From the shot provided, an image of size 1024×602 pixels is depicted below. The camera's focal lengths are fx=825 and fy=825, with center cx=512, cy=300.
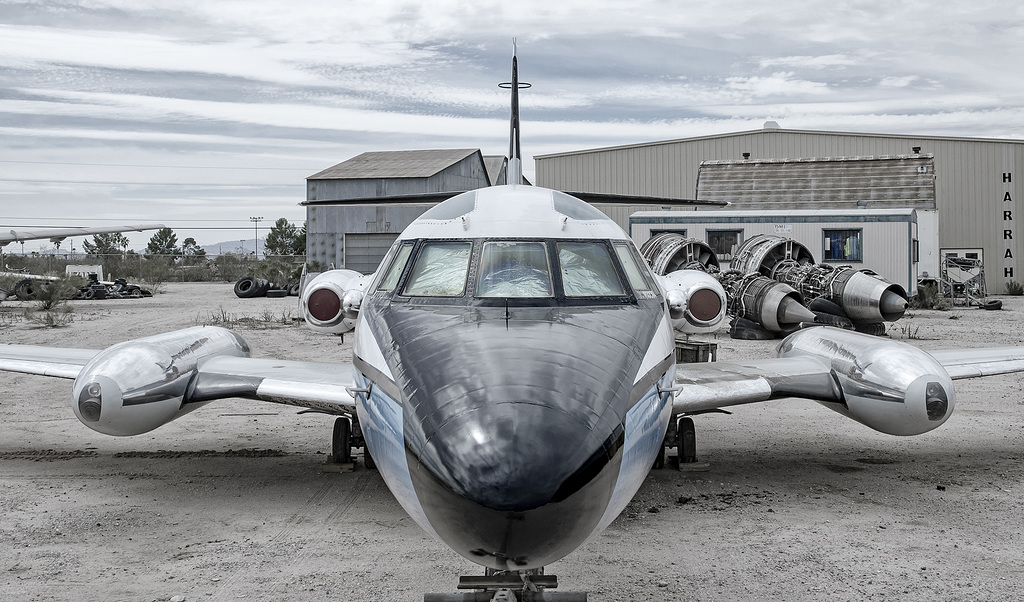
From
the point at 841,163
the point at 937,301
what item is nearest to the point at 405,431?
the point at 937,301

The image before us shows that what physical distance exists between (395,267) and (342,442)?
264 centimetres

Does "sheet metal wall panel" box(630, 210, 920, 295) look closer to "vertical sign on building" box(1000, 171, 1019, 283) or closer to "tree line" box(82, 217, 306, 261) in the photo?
"vertical sign on building" box(1000, 171, 1019, 283)

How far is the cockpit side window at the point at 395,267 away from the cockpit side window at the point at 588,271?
1.01m

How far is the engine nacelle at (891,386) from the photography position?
5.97 metres

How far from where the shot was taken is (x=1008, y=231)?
121ft

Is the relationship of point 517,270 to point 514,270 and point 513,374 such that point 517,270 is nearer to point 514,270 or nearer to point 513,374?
point 514,270

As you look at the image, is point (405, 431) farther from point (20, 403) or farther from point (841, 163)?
point (841, 163)

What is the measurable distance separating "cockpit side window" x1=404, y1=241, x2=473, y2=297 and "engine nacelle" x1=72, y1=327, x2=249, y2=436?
8.16 feet

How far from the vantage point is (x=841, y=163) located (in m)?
32.8

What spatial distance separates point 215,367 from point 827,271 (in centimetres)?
1707

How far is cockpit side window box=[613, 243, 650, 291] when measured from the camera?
509 centimetres

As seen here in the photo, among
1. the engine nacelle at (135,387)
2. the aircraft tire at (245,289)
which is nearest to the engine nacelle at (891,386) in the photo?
the engine nacelle at (135,387)

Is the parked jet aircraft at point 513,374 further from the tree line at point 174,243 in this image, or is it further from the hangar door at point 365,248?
the tree line at point 174,243

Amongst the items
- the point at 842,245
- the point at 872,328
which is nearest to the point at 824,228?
the point at 842,245
